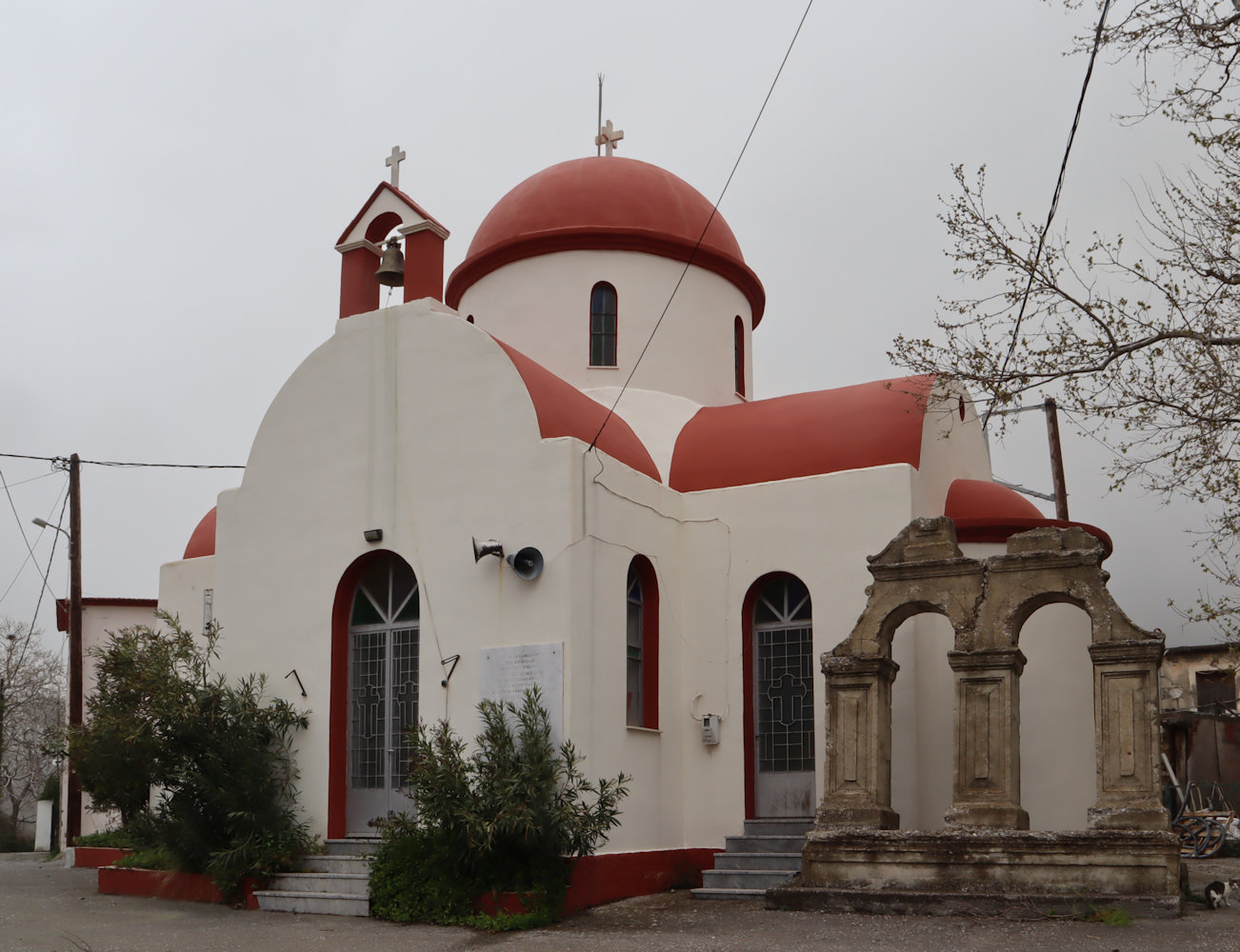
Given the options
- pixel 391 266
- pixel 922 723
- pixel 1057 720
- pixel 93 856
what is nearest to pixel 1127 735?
pixel 1057 720

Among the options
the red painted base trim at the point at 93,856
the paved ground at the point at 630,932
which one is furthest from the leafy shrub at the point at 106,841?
the paved ground at the point at 630,932

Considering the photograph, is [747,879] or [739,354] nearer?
[747,879]

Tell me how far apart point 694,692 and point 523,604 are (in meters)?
2.50

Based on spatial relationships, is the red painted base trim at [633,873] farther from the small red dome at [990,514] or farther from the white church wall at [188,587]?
the white church wall at [188,587]

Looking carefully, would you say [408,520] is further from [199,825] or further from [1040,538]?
[1040,538]

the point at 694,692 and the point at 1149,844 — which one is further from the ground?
the point at 694,692

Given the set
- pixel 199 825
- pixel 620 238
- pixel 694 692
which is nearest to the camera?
pixel 199 825

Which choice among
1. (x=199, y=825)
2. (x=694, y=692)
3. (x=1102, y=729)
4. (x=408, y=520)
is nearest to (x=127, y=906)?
(x=199, y=825)

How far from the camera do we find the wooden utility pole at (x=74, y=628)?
797 inches

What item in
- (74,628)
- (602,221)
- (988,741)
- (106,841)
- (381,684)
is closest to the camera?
(988,741)

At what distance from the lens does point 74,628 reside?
20.8m

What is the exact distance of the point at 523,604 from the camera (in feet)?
39.2

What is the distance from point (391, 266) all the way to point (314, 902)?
657cm

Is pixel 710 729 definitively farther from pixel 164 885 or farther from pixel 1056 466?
pixel 1056 466
